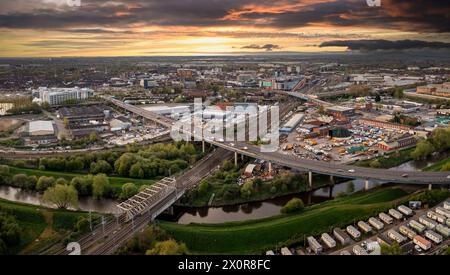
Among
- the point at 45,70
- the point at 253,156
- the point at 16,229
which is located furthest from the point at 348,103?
the point at 45,70

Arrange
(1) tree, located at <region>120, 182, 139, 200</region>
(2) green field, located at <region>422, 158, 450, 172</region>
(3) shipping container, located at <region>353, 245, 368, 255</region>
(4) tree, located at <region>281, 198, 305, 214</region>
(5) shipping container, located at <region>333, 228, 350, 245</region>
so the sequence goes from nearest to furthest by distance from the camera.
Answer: (3) shipping container, located at <region>353, 245, 368, 255</region>
(5) shipping container, located at <region>333, 228, 350, 245</region>
(4) tree, located at <region>281, 198, 305, 214</region>
(1) tree, located at <region>120, 182, 139, 200</region>
(2) green field, located at <region>422, 158, 450, 172</region>

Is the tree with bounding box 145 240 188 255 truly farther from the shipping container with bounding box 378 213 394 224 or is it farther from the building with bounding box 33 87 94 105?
the building with bounding box 33 87 94 105

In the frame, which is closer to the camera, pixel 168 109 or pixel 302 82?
pixel 168 109

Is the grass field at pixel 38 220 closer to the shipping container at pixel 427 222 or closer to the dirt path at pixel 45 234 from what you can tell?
the dirt path at pixel 45 234

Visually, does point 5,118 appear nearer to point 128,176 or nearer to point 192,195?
point 128,176

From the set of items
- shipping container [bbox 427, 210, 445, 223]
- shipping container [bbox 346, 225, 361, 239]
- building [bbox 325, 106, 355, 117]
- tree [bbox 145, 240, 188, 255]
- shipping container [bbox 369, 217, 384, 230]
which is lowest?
shipping container [bbox 346, 225, 361, 239]

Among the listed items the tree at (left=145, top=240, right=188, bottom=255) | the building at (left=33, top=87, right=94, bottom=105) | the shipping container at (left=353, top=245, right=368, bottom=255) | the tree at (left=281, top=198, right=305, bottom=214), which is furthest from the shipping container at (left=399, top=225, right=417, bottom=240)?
the building at (left=33, top=87, right=94, bottom=105)

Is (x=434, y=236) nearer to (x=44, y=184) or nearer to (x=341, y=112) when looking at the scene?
(x=44, y=184)
